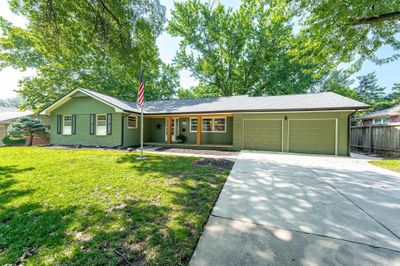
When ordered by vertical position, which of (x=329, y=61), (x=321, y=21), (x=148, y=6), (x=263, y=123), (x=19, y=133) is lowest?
(x=19, y=133)

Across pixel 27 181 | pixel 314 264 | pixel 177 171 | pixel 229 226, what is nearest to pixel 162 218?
pixel 229 226

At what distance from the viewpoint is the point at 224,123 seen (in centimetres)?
1202

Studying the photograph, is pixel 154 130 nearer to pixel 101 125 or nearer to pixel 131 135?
pixel 131 135

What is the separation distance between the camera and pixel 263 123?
407 inches

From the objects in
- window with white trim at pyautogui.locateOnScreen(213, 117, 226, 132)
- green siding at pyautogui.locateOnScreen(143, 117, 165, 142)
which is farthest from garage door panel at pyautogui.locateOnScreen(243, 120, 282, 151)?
green siding at pyautogui.locateOnScreen(143, 117, 165, 142)

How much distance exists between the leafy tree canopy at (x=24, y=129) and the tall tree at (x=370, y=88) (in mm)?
45300

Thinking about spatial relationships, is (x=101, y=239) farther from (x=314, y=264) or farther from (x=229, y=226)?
(x=314, y=264)

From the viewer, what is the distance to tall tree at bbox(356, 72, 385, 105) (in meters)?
→ 29.4

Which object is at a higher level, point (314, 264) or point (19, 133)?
point (19, 133)

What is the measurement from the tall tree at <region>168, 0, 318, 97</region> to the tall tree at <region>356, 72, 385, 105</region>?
20.1 meters

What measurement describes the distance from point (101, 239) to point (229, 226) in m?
1.70

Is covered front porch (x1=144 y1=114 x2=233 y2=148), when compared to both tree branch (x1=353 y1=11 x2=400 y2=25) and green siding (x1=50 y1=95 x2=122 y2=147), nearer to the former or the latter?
green siding (x1=50 y1=95 x2=122 y2=147)

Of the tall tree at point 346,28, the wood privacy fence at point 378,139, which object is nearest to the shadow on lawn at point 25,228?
the tall tree at point 346,28

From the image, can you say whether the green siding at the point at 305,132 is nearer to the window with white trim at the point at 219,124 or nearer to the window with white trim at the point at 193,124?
the window with white trim at the point at 219,124
